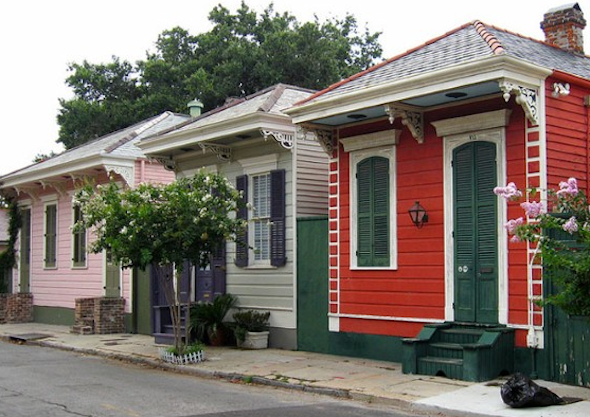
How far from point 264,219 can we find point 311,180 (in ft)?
4.26

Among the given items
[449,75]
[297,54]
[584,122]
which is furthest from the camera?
[297,54]

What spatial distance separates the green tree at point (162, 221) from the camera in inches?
505

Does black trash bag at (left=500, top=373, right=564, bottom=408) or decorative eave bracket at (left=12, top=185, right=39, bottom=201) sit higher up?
decorative eave bracket at (left=12, top=185, right=39, bottom=201)

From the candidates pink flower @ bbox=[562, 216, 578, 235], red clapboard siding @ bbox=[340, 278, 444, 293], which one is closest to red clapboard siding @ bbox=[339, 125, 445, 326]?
red clapboard siding @ bbox=[340, 278, 444, 293]

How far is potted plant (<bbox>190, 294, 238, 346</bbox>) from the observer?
1580 centimetres

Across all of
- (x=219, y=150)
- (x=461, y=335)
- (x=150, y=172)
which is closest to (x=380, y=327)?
(x=461, y=335)

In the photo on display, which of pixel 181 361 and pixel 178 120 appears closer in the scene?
pixel 181 361

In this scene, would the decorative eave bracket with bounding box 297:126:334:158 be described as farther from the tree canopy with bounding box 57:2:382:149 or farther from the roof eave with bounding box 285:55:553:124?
the tree canopy with bounding box 57:2:382:149

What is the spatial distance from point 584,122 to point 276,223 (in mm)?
6212

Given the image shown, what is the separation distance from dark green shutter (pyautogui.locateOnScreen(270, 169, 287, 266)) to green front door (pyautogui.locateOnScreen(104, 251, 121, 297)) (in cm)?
600

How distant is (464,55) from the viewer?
465 inches

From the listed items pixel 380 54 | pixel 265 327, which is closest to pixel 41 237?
pixel 265 327

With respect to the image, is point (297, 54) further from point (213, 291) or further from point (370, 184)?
point (370, 184)

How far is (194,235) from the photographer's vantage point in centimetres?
1293
